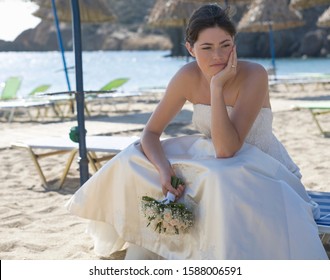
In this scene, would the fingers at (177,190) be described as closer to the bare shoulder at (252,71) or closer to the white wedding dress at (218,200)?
the white wedding dress at (218,200)

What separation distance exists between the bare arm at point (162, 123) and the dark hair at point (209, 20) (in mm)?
263

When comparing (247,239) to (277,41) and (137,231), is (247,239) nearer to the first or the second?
(137,231)

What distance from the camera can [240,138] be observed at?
8.09 ft

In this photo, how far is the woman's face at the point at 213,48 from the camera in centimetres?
251

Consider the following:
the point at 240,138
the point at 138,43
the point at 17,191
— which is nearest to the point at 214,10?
the point at 240,138

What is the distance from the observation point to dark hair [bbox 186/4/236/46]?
8.26 feet

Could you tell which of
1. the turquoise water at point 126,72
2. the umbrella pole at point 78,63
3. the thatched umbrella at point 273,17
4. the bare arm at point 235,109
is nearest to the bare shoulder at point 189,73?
the bare arm at point 235,109

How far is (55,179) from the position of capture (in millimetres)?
5047

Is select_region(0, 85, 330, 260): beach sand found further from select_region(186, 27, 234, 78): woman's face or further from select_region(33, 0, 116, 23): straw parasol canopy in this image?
select_region(33, 0, 116, 23): straw parasol canopy

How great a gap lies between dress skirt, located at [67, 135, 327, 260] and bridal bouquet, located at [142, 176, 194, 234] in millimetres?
41

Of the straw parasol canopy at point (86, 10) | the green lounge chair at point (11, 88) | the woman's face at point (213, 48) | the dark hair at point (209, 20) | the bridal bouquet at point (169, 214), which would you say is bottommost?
the green lounge chair at point (11, 88)

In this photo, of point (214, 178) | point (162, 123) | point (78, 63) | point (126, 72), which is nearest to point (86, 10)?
point (78, 63)

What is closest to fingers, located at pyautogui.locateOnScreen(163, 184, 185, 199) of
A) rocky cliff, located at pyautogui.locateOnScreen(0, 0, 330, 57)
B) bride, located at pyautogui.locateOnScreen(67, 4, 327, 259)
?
bride, located at pyautogui.locateOnScreen(67, 4, 327, 259)
